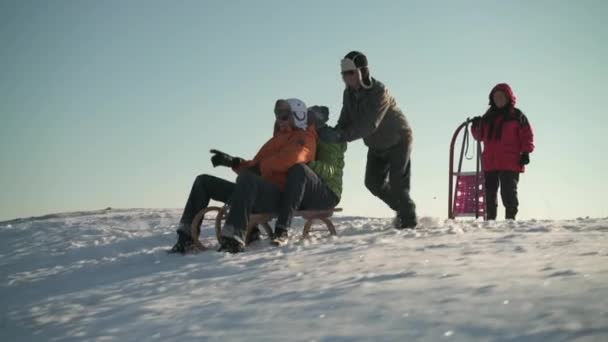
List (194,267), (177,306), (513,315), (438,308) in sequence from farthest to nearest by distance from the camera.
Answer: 1. (194,267)
2. (177,306)
3. (438,308)
4. (513,315)

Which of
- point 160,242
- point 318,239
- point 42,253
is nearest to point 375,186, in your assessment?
point 318,239

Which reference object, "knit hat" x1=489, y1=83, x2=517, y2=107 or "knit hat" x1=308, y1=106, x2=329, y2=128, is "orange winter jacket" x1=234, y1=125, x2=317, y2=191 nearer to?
"knit hat" x1=308, y1=106, x2=329, y2=128

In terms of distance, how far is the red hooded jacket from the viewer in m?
5.96

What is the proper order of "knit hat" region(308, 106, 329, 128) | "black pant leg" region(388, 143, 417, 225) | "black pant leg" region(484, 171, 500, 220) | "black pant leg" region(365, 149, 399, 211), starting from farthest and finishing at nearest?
"black pant leg" region(484, 171, 500, 220), "black pant leg" region(365, 149, 399, 211), "black pant leg" region(388, 143, 417, 225), "knit hat" region(308, 106, 329, 128)

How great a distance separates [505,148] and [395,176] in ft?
6.12

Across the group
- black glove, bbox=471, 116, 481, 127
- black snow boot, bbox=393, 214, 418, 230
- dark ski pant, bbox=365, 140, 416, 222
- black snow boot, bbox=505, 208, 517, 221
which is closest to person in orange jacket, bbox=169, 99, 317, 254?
dark ski pant, bbox=365, 140, 416, 222

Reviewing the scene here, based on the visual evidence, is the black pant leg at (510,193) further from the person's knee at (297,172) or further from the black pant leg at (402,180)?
the person's knee at (297,172)

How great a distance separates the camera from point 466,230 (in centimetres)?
423

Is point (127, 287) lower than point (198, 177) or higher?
lower

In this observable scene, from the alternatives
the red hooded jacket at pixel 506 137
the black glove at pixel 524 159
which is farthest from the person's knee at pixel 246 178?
the black glove at pixel 524 159

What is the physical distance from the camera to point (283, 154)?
4055 millimetres

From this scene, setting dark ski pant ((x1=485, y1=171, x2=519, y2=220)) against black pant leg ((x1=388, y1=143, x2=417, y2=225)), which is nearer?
black pant leg ((x1=388, y1=143, x2=417, y2=225))

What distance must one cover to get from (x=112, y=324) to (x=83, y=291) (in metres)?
0.86

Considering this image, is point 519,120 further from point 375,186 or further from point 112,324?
point 112,324
